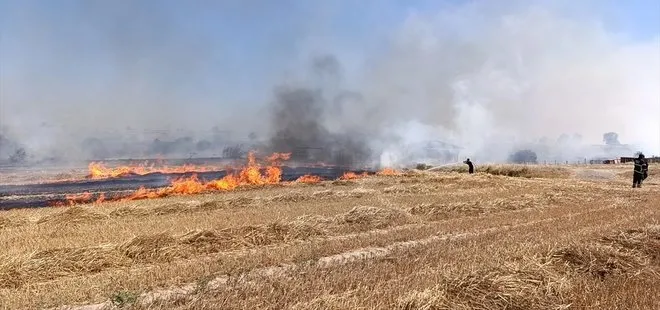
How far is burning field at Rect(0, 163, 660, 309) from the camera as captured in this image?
653 cm

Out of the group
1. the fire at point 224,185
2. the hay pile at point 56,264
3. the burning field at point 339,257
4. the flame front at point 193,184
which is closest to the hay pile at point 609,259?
the burning field at point 339,257

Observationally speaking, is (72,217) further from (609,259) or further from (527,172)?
(527,172)

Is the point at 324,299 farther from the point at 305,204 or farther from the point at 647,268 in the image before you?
the point at 305,204

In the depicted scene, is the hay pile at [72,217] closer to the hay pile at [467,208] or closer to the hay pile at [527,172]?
the hay pile at [467,208]

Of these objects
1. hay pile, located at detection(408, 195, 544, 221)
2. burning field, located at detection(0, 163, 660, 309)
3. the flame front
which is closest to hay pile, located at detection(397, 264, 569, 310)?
burning field, located at detection(0, 163, 660, 309)

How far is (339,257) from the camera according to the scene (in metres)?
Result: 10.5

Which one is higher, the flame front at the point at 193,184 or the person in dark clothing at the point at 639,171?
the person in dark clothing at the point at 639,171

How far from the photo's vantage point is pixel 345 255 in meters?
10.8

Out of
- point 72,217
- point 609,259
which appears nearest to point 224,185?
point 72,217

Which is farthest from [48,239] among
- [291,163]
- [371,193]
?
[291,163]

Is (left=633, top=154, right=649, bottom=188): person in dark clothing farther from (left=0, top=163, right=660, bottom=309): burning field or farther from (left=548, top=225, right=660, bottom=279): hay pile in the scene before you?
(left=548, top=225, right=660, bottom=279): hay pile

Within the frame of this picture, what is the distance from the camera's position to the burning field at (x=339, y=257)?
6.53 metres

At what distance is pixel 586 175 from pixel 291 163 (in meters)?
50.0

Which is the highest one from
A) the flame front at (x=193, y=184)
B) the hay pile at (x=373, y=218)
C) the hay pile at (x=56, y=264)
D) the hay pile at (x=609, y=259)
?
the hay pile at (x=609, y=259)
